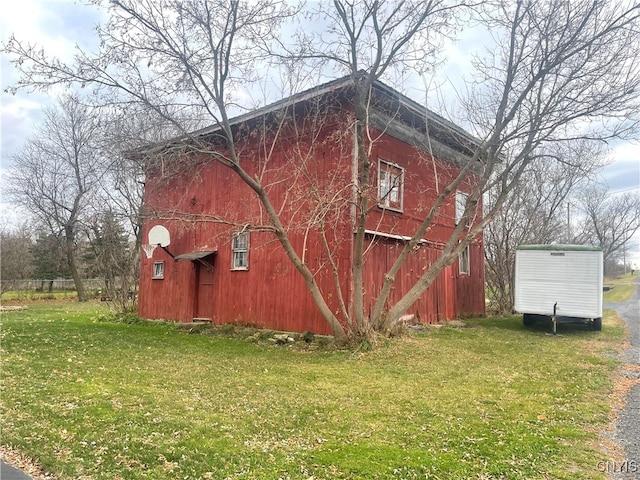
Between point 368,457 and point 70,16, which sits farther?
point 70,16

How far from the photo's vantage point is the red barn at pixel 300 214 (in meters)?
10.3

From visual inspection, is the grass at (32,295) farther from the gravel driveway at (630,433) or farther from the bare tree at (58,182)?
the gravel driveway at (630,433)

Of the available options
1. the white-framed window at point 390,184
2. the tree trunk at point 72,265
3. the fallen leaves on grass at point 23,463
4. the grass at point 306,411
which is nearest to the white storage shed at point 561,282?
the grass at point 306,411

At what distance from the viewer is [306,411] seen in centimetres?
492

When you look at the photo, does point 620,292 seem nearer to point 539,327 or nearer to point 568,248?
point 539,327

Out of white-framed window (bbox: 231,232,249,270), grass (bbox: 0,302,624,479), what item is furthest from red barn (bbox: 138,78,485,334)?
grass (bbox: 0,302,624,479)

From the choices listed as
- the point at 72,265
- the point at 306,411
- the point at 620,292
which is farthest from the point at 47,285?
the point at 620,292

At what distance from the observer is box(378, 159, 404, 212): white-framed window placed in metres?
11.3

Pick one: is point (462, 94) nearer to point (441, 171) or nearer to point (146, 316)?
point (441, 171)

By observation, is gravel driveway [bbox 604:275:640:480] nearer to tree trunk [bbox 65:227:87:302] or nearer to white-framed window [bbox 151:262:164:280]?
white-framed window [bbox 151:262:164:280]

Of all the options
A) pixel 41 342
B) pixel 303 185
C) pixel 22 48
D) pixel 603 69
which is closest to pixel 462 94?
pixel 603 69

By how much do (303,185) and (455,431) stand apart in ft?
25.1

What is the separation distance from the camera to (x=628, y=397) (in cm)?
583

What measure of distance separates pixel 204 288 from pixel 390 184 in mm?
6227
